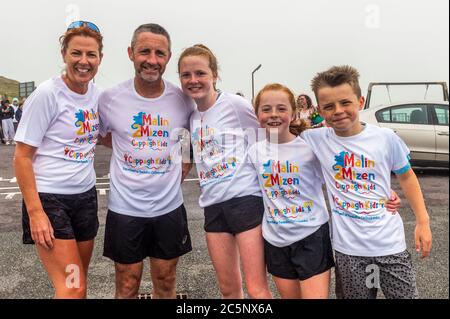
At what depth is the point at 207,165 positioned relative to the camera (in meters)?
2.45

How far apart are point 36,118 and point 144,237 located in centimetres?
96

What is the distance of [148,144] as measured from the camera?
2.55 metres

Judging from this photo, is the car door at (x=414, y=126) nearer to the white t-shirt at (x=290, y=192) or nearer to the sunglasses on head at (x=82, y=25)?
the white t-shirt at (x=290, y=192)

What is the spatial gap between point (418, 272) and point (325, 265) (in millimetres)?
1992

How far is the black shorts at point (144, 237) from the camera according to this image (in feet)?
8.51

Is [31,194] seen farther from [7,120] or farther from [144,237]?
[7,120]

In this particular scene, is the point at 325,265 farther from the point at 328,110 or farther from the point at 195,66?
the point at 195,66

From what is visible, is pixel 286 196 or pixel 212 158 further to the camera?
pixel 212 158

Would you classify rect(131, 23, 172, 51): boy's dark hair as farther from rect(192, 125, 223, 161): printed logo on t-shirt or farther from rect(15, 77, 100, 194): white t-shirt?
rect(192, 125, 223, 161): printed logo on t-shirt

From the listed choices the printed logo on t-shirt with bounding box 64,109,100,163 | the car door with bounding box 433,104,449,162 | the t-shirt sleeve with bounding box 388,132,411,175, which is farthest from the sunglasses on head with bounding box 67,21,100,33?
the car door with bounding box 433,104,449,162

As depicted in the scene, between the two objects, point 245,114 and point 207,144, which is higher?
point 245,114

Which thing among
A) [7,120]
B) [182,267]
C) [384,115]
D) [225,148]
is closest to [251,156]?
[225,148]

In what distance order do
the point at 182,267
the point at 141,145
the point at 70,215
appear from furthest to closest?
1. the point at 182,267
2. the point at 141,145
3. the point at 70,215

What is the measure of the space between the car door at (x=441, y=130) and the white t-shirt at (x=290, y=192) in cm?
724
